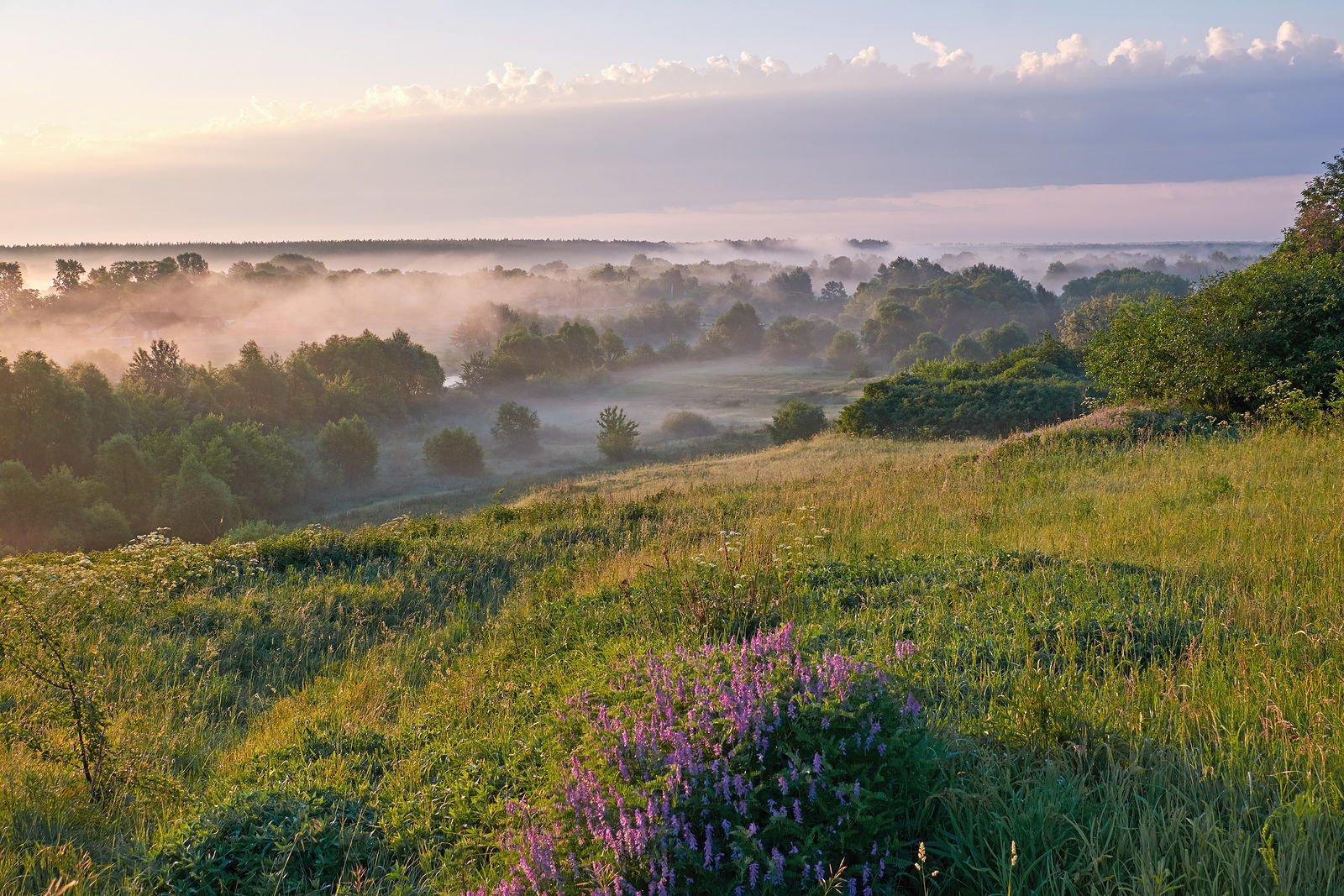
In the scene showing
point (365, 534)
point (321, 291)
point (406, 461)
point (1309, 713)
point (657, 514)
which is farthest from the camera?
point (321, 291)

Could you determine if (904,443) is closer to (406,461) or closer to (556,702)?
(556,702)

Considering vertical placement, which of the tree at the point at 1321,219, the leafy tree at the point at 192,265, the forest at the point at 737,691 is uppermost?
the leafy tree at the point at 192,265

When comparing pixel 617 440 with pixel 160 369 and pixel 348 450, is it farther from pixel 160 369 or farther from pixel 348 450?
pixel 160 369

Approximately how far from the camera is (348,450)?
56.6 m

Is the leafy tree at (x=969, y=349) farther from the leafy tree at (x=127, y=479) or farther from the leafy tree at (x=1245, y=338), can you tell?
the leafy tree at (x=127, y=479)

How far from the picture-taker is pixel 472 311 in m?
140

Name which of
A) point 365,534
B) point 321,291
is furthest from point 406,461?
point 321,291

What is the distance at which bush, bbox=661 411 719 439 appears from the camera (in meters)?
70.6

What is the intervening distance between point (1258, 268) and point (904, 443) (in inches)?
617

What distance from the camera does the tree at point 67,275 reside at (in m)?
101

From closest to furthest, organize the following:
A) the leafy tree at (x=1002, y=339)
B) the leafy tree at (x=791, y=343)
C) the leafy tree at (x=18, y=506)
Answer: the leafy tree at (x=18, y=506) < the leafy tree at (x=1002, y=339) < the leafy tree at (x=791, y=343)

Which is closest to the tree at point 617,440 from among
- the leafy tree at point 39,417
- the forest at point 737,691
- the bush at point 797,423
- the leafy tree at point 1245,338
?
the bush at point 797,423

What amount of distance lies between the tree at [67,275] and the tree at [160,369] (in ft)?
162

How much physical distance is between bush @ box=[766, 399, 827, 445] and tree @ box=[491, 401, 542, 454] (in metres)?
23.8
